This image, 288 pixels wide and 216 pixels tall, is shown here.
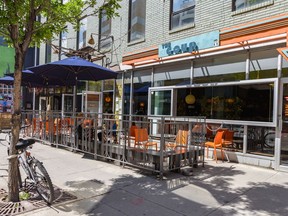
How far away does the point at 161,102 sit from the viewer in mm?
9547

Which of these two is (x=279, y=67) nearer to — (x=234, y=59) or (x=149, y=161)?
(x=234, y=59)

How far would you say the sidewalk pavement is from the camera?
13.0 ft

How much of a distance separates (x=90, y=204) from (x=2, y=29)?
3147 mm

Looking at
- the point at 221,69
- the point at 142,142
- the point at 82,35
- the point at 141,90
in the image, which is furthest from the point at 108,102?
the point at 142,142

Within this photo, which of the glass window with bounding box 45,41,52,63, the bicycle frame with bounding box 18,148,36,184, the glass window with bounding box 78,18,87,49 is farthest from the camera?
the glass window with bounding box 45,41,52,63

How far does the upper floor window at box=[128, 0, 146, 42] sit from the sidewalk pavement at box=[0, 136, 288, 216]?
237 inches

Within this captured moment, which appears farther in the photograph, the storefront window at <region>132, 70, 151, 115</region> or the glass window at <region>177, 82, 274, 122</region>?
the storefront window at <region>132, 70, 151, 115</region>

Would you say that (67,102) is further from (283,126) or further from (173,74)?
(283,126)

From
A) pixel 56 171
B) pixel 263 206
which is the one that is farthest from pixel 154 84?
pixel 263 206

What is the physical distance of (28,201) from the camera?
414cm

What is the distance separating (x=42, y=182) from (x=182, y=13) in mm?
7216

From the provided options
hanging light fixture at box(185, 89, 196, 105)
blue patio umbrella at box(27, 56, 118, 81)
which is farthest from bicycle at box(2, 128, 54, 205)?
hanging light fixture at box(185, 89, 196, 105)

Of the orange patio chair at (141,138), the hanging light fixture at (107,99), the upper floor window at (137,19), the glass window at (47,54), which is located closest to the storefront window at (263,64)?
the orange patio chair at (141,138)

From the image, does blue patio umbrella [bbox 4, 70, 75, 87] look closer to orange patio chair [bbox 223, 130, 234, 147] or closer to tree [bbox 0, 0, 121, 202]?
tree [bbox 0, 0, 121, 202]
